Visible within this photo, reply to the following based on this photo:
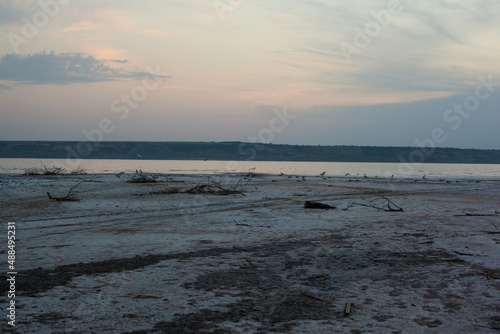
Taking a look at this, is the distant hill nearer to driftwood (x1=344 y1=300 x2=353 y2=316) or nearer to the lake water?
the lake water

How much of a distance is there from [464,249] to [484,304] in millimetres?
3005

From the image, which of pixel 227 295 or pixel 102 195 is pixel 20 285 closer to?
pixel 227 295

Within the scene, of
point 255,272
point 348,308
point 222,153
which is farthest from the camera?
point 222,153

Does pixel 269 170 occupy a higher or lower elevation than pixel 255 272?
higher

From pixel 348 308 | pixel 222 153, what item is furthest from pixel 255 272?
pixel 222 153

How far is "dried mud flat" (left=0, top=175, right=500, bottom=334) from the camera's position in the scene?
429cm

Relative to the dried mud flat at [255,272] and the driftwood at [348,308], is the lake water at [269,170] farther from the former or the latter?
the driftwood at [348,308]

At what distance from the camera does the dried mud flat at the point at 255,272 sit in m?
4.29

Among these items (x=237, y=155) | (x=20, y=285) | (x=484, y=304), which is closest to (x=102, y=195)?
(x=20, y=285)

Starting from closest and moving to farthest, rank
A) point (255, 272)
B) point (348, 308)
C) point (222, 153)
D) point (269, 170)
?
point (348, 308) < point (255, 272) < point (269, 170) < point (222, 153)

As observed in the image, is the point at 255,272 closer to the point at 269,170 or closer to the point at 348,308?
the point at 348,308

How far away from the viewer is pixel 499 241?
8102 mm

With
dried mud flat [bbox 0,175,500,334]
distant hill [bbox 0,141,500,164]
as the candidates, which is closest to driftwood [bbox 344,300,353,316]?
dried mud flat [bbox 0,175,500,334]

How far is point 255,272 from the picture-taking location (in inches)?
243
